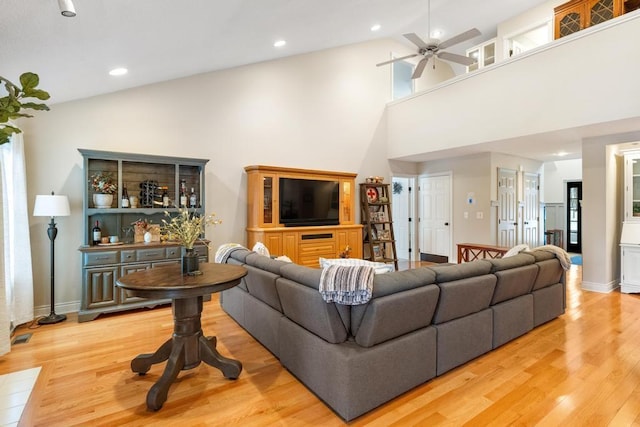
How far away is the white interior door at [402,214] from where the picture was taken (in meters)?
8.05

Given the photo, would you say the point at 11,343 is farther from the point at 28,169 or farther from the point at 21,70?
the point at 21,70

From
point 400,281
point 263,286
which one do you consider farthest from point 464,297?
point 263,286

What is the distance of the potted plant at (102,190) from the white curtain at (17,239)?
2.14 ft

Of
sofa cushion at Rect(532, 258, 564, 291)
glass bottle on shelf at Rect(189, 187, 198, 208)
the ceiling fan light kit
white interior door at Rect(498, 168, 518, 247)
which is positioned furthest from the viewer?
white interior door at Rect(498, 168, 518, 247)

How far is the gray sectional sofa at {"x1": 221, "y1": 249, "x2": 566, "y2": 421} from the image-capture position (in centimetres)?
207

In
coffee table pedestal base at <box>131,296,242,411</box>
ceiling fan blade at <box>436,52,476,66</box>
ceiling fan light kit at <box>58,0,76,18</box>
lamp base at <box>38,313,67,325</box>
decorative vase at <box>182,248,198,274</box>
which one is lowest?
lamp base at <box>38,313,67,325</box>

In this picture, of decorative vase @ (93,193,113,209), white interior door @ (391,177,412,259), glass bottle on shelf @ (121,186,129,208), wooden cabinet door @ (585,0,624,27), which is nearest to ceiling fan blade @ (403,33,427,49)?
wooden cabinet door @ (585,0,624,27)

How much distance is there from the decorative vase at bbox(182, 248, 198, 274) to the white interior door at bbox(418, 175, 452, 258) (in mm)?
6087

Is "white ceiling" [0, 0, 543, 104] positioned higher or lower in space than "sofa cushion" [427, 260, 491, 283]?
higher

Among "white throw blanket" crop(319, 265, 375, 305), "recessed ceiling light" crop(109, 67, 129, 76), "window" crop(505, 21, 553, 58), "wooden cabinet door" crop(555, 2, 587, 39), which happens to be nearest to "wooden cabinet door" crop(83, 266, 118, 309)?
"recessed ceiling light" crop(109, 67, 129, 76)

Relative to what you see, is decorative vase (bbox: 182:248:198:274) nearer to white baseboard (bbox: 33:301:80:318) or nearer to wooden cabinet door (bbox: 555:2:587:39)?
white baseboard (bbox: 33:301:80:318)

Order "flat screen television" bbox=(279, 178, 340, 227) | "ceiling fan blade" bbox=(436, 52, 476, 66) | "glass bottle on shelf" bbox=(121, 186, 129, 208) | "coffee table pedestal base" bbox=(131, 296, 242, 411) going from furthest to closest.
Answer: "flat screen television" bbox=(279, 178, 340, 227) < "ceiling fan blade" bbox=(436, 52, 476, 66) < "glass bottle on shelf" bbox=(121, 186, 129, 208) < "coffee table pedestal base" bbox=(131, 296, 242, 411)

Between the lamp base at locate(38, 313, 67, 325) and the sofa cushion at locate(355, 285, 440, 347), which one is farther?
the lamp base at locate(38, 313, 67, 325)

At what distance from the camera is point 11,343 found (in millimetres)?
3186
